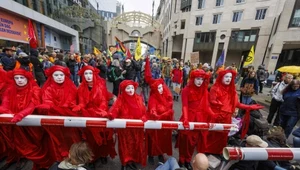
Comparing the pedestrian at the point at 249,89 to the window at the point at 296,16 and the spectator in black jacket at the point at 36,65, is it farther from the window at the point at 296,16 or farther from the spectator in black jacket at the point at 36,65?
the window at the point at 296,16

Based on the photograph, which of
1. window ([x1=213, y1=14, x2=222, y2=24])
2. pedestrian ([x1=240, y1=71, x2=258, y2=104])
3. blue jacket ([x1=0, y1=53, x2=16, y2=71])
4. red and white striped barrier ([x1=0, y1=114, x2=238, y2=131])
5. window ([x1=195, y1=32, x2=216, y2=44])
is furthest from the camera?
window ([x1=195, y1=32, x2=216, y2=44])

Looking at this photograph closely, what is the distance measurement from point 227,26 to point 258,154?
25.2 meters

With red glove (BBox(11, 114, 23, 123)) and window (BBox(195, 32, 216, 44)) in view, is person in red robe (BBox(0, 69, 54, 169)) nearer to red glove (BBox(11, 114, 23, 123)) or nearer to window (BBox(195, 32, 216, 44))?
red glove (BBox(11, 114, 23, 123))

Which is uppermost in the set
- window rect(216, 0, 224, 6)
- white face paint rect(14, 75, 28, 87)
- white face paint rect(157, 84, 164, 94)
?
window rect(216, 0, 224, 6)

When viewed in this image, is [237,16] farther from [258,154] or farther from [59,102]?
[59,102]

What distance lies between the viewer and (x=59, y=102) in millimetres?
2213

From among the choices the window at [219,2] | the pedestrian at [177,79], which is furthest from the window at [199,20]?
the pedestrian at [177,79]

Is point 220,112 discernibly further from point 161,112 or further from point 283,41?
point 283,41

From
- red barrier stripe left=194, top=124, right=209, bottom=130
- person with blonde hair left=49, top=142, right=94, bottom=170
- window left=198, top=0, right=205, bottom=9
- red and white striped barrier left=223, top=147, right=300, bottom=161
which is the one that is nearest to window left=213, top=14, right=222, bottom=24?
window left=198, top=0, right=205, bottom=9

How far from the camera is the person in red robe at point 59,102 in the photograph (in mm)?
2137

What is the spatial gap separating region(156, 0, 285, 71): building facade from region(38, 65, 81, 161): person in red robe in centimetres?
1943

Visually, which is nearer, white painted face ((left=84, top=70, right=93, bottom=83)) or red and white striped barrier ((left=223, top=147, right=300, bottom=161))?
red and white striped barrier ((left=223, top=147, right=300, bottom=161))

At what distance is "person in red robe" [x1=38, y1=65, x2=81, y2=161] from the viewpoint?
2.14 metres

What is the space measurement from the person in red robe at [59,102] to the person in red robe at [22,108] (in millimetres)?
182
